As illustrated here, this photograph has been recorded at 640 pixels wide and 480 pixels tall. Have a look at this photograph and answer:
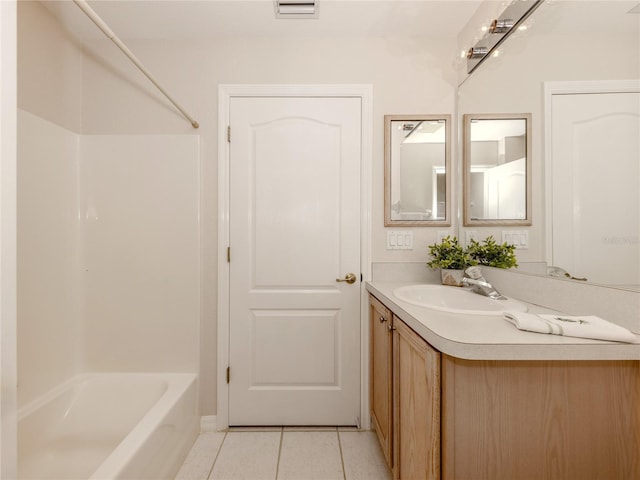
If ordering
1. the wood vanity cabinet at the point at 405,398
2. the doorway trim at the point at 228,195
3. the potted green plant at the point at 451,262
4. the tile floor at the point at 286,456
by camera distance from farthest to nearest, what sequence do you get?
the doorway trim at the point at 228,195
the potted green plant at the point at 451,262
the tile floor at the point at 286,456
the wood vanity cabinet at the point at 405,398

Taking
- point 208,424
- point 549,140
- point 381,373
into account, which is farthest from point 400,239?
point 208,424

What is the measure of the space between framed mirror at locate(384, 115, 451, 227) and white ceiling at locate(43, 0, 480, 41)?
53 centimetres

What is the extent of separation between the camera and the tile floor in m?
1.50

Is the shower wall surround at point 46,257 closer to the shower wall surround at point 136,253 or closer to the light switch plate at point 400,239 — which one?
the shower wall surround at point 136,253

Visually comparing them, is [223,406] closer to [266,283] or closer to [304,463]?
[304,463]

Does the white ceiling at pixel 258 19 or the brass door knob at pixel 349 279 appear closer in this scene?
the white ceiling at pixel 258 19

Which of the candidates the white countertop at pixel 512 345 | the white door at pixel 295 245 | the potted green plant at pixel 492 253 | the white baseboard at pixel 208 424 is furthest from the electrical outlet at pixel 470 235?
the white baseboard at pixel 208 424

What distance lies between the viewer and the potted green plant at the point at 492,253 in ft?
4.94

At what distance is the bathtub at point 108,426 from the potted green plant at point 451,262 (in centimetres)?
160

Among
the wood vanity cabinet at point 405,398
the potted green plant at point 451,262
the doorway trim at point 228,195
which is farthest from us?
the doorway trim at point 228,195

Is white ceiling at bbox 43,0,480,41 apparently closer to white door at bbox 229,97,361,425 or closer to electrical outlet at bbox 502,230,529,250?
white door at bbox 229,97,361,425

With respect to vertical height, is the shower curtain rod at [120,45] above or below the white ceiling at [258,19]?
below

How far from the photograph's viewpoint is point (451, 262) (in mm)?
1753

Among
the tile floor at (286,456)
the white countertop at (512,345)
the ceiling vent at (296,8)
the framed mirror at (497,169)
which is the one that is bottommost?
the tile floor at (286,456)
